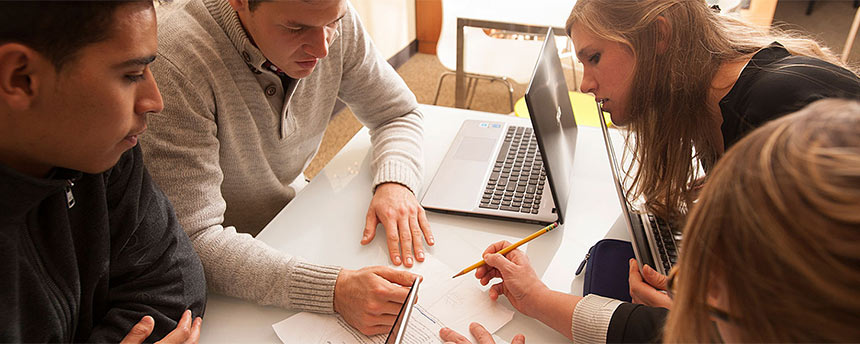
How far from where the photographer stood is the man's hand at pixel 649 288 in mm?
810

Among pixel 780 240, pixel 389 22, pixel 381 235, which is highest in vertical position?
pixel 780 240

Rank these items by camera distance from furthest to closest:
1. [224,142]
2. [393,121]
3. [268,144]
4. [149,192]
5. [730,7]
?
[730,7] < [393,121] < [268,144] < [224,142] < [149,192]

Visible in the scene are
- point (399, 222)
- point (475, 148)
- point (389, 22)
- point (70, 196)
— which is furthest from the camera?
point (389, 22)

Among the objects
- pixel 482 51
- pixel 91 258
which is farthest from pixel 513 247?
pixel 482 51

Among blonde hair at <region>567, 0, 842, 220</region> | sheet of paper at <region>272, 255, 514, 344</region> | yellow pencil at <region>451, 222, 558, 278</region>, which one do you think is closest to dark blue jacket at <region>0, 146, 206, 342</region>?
sheet of paper at <region>272, 255, 514, 344</region>

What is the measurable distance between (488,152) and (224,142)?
58cm

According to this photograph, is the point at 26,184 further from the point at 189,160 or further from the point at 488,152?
the point at 488,152

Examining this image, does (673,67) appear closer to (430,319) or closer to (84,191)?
(430,319)

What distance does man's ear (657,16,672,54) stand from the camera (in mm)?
989

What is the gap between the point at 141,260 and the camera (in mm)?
785

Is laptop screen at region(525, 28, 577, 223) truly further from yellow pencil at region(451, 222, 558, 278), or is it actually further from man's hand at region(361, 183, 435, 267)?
man's hand at region(361, 183, 435, 267)

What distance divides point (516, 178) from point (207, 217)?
616 mm

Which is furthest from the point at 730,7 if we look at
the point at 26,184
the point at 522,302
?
the point at 26,184

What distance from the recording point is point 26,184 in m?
0.59
